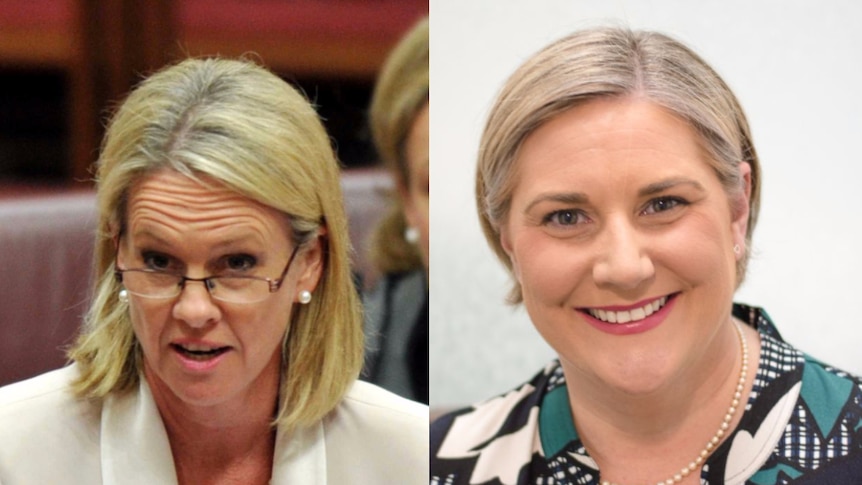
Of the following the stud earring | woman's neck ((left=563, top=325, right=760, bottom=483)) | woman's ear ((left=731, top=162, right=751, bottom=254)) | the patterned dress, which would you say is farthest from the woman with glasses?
woman's ear ((left=731, top=162, right=751, bottom=254))

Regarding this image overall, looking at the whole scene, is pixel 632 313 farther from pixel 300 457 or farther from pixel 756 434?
pixel 300 457

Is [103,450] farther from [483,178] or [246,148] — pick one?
[483,178]

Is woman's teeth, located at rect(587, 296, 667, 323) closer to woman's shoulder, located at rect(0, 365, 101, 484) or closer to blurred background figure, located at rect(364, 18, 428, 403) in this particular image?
blurred background figure, located at rect(364, 18, 428, 403)

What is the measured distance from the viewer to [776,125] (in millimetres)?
1356

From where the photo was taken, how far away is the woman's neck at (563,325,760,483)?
4.46 feet

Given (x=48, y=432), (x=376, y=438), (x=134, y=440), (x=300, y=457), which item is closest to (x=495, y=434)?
(x=376, y=438)

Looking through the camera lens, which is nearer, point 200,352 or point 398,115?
point 200,352

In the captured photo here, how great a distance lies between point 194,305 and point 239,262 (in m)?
0.07

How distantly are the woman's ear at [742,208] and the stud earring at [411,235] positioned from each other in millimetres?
421

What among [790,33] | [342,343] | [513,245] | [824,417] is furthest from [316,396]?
[790,33]

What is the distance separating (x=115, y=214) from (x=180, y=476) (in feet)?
1.13

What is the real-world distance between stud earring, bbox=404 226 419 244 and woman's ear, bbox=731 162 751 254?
0.42 meters

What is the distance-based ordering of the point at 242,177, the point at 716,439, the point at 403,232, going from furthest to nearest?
1. the point at 403,232
2. the point at 716,439
3. the point at 242,177

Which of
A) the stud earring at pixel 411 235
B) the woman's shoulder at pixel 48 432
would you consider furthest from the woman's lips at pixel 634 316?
the woman's shoulder at pixel 48 432
